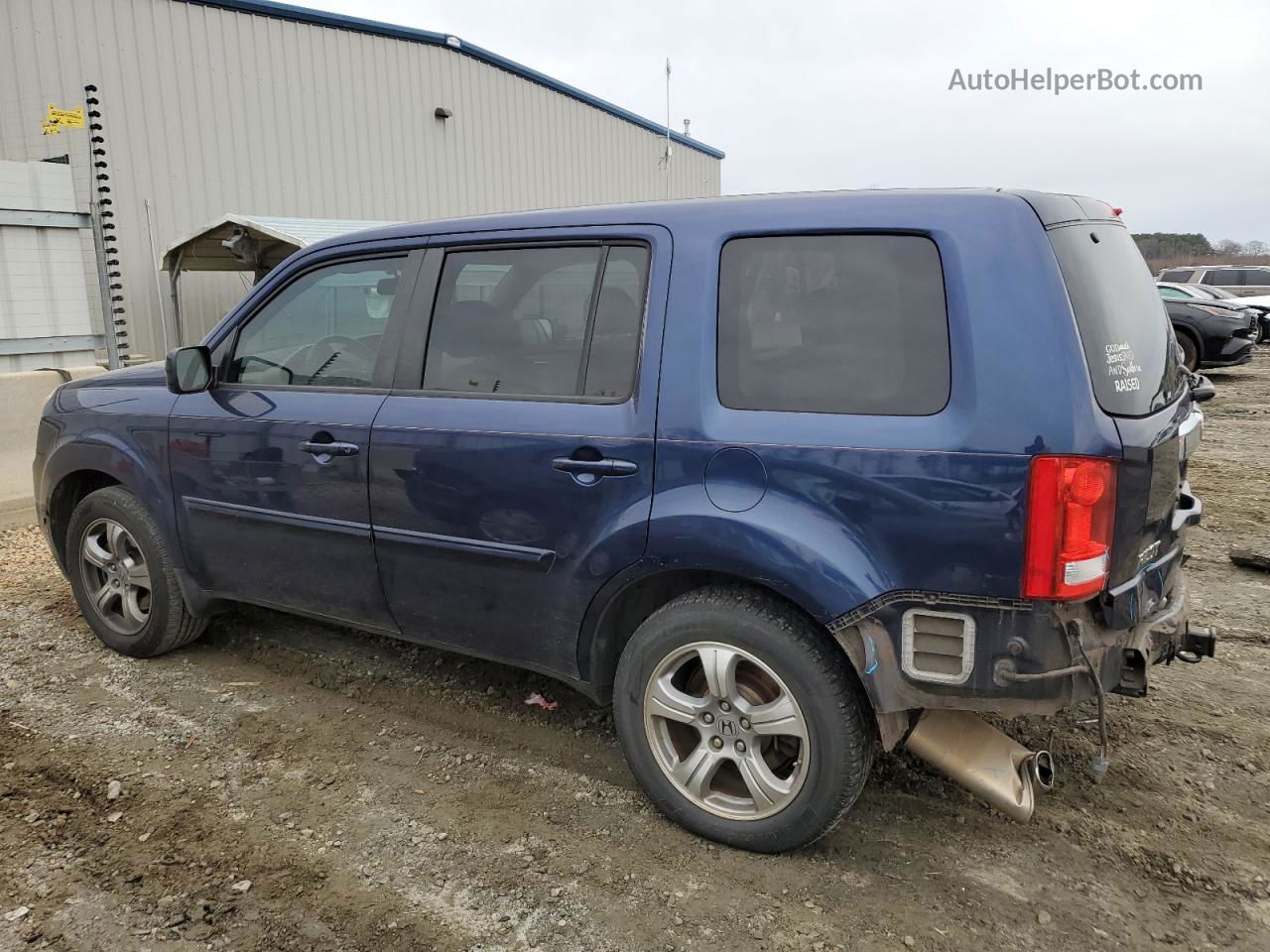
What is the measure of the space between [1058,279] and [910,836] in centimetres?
169

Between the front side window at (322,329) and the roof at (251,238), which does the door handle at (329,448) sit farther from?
the roof at (251,238)

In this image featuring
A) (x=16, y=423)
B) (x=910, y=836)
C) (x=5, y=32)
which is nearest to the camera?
(x=910, y=836)

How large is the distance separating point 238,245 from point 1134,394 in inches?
419

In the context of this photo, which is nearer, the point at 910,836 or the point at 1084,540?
the point at 1084,540

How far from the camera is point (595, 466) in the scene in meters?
2.87

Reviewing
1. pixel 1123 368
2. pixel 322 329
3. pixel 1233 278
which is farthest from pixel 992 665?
pixel 1233 278

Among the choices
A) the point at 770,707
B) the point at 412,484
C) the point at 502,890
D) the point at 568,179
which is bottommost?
the point at 502,890

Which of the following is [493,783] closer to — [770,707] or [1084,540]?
[770,707]

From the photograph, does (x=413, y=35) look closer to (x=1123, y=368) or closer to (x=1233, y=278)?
(x=1123, y=368)

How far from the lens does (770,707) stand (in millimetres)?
2705

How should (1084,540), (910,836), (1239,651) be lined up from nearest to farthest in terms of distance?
(1084,540), (910,836), (1239,651)

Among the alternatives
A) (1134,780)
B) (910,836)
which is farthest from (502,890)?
(1134,780)

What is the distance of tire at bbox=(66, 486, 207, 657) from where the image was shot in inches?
163

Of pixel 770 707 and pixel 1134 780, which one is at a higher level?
pixel 770 707
